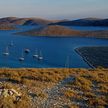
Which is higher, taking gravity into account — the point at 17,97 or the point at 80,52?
the point at 17,97

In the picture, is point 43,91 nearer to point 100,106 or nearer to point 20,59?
point 100,106

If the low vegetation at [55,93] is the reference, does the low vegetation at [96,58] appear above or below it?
below

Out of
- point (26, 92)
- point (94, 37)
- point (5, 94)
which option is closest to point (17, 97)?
point (5, 94)

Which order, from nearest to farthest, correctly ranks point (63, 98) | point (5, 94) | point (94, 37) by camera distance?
1. point (5, 94)
2. point (63, 98)
3. point (94, 37)

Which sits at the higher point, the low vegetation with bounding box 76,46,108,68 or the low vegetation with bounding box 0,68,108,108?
the low vegetation with bounding box 0,68,108,108

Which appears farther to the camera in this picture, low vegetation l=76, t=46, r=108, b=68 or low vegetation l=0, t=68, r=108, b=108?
low vegetation l=76, t=46, r=108, b=68

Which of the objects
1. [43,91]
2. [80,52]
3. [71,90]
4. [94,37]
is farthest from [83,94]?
[94,37]

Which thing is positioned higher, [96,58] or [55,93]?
[55,93]

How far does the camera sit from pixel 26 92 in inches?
588

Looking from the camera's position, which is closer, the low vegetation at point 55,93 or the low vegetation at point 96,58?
the low vegetation at point 55,93

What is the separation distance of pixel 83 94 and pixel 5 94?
4243mm

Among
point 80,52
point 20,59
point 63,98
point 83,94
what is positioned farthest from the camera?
point 80,52

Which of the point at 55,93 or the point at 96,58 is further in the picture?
the point at 96,58

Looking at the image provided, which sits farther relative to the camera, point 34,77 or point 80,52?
point 80,52
